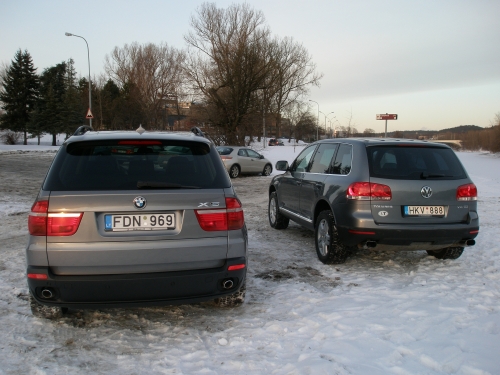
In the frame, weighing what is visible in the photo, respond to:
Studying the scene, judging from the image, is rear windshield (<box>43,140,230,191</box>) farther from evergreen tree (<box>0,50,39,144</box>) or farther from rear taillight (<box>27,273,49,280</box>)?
evergreen tree (<box>0,50,39,144</box>)

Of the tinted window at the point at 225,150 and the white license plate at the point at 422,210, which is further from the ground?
the tinted window at the point at 225,150

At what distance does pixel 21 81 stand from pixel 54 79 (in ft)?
38.8

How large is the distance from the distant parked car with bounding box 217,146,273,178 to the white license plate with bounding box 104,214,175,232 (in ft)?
52.6

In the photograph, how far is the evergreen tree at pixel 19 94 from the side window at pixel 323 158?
55.7 meters

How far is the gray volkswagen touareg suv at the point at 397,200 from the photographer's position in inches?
201

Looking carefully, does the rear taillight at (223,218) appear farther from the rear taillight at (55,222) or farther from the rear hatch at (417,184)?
the rear hatch at (417,184)

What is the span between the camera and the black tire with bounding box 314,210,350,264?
5.56m

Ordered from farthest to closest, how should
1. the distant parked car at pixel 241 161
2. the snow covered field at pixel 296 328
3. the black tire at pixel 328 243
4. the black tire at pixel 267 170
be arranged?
1. the black tire at pixel 267 170
2. the distant parked car at pixel 241 161
3. the black tire at pixel 328 243
4. the snow covered field at pixel 296 328

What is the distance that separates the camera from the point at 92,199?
3223 millimetres

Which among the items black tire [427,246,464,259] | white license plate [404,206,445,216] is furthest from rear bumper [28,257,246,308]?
black tire [427,246,464,259]

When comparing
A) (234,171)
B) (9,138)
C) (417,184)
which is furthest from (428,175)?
(9,138)

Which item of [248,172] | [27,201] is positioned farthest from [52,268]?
[248,172]

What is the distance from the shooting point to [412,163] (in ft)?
17.5

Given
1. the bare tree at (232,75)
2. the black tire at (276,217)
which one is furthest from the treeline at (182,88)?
the black tire at (276,217)
